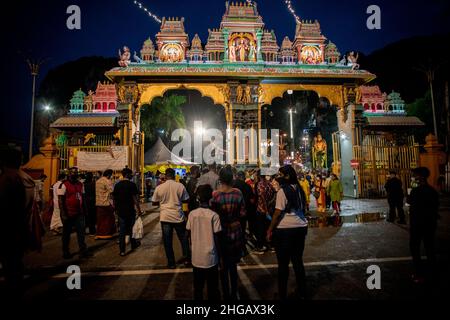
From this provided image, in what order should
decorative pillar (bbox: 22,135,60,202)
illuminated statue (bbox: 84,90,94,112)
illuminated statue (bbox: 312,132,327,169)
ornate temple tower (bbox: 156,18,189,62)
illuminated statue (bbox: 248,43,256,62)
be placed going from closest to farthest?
decorative pillar (bbox: 22,135,60,202) < ornate temple tower (bbox: 156,18,189,62) < illuminated statue (bbox: 248,43,256,62) < illuminated statue (bbox: 84,90,94,112) < illuminated statue (bbox: 312,132,327,169)

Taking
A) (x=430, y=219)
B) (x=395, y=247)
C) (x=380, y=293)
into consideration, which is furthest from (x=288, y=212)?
(x=395, y=247)

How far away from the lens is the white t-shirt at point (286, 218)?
3801mm

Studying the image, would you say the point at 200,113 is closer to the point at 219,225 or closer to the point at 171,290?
the point at 171,290

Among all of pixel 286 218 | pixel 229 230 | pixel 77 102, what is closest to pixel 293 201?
pixel 286 218

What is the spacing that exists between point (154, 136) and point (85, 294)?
2703 centimetres

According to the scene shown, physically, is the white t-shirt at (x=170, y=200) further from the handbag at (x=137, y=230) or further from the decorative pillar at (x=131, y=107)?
the decorative pillar at (x=131, y=107)

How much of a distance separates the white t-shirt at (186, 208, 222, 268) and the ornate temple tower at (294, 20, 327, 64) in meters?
16.5

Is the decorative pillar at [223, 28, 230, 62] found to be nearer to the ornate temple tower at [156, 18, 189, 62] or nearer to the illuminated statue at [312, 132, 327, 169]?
the ornate temple tower at [156, 18, 189, 62]

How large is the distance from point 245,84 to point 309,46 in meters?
5.13

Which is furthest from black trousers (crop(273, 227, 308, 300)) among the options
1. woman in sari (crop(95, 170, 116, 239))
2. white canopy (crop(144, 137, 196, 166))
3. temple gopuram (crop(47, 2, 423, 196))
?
white canopy (crop(144, 137, 196, 166))

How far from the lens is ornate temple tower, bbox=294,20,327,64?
17.4 meters

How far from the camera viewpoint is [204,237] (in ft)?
10.7

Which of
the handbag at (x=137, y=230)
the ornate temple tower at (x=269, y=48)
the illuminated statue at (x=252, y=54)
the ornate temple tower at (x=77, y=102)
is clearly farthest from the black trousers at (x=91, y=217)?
the ornate temple tower at (x=269, y=48)

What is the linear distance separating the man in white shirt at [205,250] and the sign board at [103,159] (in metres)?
12.0
